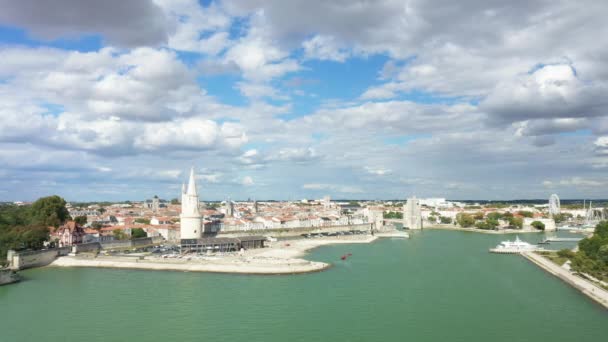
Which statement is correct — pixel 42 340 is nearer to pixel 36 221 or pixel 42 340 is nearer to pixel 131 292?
pixel 131 292

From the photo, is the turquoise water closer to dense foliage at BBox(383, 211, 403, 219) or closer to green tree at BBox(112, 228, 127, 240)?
green tree at BBox(112, 228, 127, 240)

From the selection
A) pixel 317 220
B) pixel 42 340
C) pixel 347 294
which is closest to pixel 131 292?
pixel 42 340

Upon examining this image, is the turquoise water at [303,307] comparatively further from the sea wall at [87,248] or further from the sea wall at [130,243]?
the sea wall at [130,243]


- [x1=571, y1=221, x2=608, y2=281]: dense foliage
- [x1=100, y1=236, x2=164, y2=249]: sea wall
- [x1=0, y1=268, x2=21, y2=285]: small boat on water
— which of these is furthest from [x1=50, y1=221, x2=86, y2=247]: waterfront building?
[x1=571, y1=221, x2=608, y2=281]: dense foliage

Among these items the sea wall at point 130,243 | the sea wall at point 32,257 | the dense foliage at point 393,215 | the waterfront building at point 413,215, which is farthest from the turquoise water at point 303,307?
the dense foliage at point 393,215

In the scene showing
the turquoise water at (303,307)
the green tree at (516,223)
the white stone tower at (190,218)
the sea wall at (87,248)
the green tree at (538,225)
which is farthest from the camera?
the green tree at (516,223)

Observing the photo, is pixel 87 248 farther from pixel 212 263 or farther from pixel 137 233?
pixel 212 263
